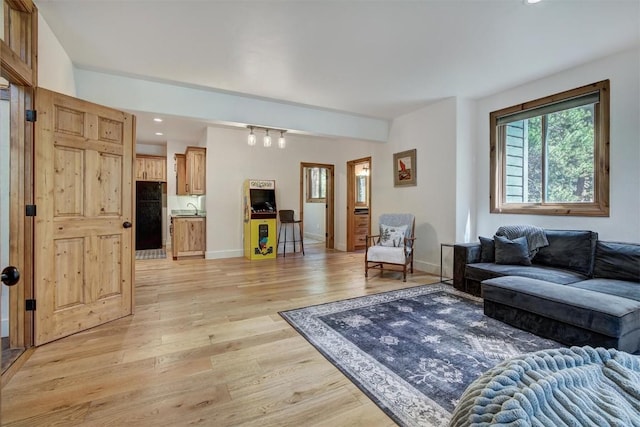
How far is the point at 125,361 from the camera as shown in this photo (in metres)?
2.17

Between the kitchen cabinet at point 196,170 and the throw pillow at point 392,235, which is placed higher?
the kitchen cabinet at point 196,170

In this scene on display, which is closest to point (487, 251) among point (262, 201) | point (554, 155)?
point (554, 155)

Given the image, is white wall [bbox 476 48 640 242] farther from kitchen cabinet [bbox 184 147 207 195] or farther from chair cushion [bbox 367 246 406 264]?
kitchen cabinet [bbox 184 147 207 195]

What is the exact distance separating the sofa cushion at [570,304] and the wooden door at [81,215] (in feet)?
11.7

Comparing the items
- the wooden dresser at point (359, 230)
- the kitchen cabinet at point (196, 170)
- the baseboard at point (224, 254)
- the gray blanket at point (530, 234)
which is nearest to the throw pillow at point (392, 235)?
the gray blanket at point (530, 234)

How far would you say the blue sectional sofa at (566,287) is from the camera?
7.26 ft

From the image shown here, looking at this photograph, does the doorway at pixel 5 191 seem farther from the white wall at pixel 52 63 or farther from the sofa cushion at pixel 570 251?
the sofa cushion at pixel 570 251

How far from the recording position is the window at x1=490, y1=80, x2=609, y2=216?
3.37m

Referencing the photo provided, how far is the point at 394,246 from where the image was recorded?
4723 millimetres

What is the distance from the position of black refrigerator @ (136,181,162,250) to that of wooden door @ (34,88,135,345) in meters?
4.83

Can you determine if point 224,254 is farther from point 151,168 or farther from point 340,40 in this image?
point 340,40

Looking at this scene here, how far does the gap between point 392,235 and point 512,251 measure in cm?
166

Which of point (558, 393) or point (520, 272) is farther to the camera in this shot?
point (520, 272)

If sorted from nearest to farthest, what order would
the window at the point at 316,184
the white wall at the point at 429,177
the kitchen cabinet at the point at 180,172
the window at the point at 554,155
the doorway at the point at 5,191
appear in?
1. the doorway at the point at 5,191
2. the window at the point at 554,155
3. the white wall at the point at 429,177
4. the kitchen cabinet at the point at 180,172
5. the window at the point at 316,184
